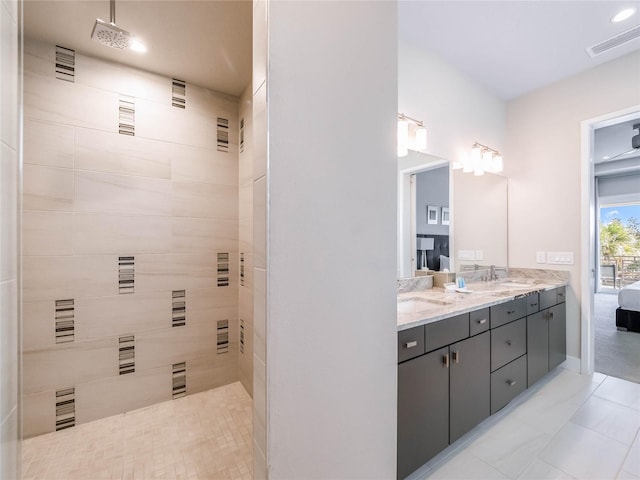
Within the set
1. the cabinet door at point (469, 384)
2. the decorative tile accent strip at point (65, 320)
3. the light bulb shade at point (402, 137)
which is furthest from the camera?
the light bulb shade at point (402, 137)

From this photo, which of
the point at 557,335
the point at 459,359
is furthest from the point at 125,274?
the point at 557,335

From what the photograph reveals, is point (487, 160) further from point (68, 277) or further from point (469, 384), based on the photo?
point (68, 277)

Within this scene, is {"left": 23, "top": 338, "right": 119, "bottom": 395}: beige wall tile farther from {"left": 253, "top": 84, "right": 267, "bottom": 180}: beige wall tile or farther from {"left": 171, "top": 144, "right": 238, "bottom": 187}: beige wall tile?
{"left": 253, "top": 84, "right": 267, "bottom": 180}: beige wall tile

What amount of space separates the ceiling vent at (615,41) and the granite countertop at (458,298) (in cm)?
194

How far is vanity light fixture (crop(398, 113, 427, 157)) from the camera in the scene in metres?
2.12

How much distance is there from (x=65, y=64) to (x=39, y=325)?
5.41ft

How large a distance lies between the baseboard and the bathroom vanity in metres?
0.54

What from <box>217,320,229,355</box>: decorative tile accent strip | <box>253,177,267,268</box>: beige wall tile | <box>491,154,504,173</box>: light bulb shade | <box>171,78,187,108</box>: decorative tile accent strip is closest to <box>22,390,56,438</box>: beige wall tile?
<box>217,320,229,355</box>: decorative tile accent strip

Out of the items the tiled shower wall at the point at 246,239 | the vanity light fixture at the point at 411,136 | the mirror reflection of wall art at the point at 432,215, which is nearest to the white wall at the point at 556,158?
the mirror reflection of wall art at the point at 432,215

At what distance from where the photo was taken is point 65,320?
1.80m

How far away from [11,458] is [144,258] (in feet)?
5.06

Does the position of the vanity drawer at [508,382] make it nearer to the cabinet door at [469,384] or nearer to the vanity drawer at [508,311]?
the cabinet door at [469,384]

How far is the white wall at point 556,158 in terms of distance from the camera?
2555 millimetres

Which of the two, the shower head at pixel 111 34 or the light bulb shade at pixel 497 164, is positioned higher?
the shower head at pixel 111 34
